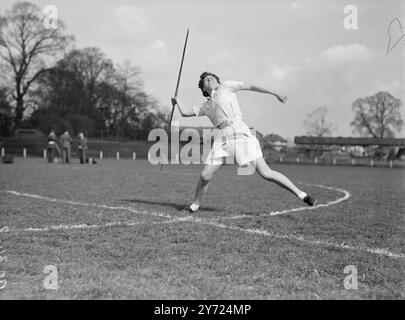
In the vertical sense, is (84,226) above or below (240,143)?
below

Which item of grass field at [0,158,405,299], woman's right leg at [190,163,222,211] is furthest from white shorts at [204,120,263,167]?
grass field at [0,158,405,299]

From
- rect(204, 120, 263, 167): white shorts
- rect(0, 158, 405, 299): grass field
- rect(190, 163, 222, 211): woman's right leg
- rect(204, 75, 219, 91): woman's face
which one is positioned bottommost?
rect(0, 158, 405, 299): grass field

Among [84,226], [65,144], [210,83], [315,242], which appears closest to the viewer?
[315,242]

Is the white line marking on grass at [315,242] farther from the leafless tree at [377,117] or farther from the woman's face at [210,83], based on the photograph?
the leafless tree at [377,117]

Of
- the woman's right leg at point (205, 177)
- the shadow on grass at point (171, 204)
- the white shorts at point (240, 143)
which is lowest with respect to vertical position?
the shadow on grass at point (171, 204)

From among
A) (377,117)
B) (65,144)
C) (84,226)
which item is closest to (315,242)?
(84,226)

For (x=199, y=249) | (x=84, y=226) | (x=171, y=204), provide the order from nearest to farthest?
(x=199, y=249), (x=84, y=226), (x=171, y=204)

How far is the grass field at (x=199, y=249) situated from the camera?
3.75 m

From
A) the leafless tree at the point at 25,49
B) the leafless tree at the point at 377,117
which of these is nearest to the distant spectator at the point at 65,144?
the leafless tree at the point at 25,49

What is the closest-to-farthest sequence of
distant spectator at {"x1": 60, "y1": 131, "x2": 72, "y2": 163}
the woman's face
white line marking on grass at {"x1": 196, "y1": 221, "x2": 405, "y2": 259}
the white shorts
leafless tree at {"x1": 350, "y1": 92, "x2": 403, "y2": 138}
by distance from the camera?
white line marking on grass at {"x1": 196, "y1": 221, "x2": 405, "y2": 259}, the white shorts, the woman's face, distant spectator at {"x1": 60, "y1": 131, "x2": 72, "y2": 163}, leafless tree at {"x1": 350, "y1": 92, "x2": 403, "y2": 138}

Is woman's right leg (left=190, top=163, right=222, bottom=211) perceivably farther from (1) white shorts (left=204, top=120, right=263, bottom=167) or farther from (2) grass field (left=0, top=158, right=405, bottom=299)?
(1) white shorts (left=204, top=120, right=263, bottom=167)

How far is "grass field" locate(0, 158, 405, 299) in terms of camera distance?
148 inches

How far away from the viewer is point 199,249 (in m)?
5.11

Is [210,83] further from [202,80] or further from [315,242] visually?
[315,242]
